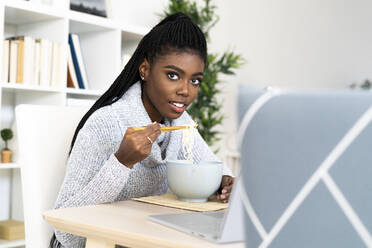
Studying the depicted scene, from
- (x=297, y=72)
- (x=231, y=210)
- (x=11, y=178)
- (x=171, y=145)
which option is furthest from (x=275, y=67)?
(x=231, y=210)

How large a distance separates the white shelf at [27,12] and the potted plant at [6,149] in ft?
1.99

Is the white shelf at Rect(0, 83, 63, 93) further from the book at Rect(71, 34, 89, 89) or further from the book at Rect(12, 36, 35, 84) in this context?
the book at Rect(71, 34, 89, 89)

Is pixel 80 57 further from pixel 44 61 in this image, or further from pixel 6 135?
pixel 6 135

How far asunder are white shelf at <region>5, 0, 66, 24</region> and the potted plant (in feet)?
1.99

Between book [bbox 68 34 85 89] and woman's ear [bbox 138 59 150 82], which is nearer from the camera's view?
woman's ear [bbox 138 59 150 82]

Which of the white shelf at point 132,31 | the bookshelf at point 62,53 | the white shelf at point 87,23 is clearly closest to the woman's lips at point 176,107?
the bookshelf at point 62,53

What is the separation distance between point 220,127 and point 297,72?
0.97 meters

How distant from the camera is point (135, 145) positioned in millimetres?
1195

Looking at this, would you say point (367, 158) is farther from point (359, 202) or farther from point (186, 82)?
point (186, 82)

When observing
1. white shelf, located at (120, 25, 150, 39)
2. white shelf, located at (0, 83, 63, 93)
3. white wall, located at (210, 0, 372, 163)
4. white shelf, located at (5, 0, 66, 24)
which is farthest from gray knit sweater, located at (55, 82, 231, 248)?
white wall, located at (210, 0, 372, 163)

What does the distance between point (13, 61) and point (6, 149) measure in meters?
0.46

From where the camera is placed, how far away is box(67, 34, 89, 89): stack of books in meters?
2.87

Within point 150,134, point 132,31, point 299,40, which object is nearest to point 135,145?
point 150,134

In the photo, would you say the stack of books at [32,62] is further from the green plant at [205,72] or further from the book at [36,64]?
the green plant at [205,72]
